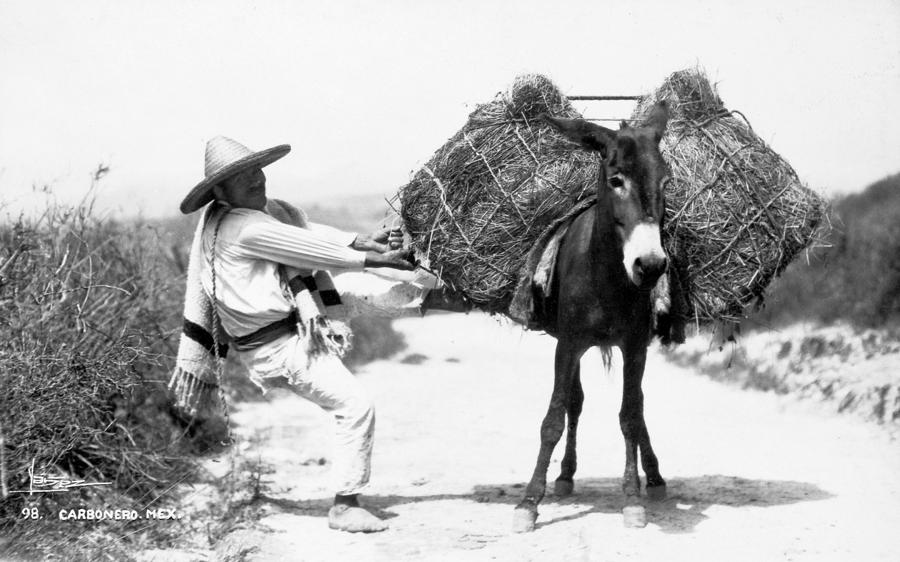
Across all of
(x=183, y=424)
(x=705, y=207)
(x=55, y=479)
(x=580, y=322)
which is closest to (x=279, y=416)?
(x=183, y=424)

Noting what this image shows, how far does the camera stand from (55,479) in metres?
5.14

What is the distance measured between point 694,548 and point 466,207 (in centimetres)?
229

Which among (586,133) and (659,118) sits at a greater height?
(659,118)

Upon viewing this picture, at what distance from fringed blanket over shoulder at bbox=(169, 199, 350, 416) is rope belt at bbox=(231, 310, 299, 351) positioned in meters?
0.02

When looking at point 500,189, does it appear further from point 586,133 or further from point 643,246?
point 643,246

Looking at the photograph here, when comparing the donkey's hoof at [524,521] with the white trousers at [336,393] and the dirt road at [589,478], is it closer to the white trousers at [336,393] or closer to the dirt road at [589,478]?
the dirt road at [589,478]

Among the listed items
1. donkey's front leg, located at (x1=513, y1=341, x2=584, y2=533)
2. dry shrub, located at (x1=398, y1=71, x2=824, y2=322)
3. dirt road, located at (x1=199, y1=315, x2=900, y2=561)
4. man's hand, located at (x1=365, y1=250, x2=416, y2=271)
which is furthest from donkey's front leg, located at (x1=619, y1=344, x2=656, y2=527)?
man's hand, located at (x1=365, y1=250, x2=416, y2=271)

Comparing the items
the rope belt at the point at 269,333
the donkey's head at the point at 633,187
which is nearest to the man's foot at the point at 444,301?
the rope belt at the point at 269,333

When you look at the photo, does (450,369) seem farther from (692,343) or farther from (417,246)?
(417,246)

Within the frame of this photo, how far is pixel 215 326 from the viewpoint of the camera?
18.5 ft

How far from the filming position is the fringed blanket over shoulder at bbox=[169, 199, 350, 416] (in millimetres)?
5352

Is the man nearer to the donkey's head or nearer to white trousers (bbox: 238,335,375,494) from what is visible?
white trousers (bbox: 238,335,375,494)

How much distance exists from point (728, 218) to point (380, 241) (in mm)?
2079
